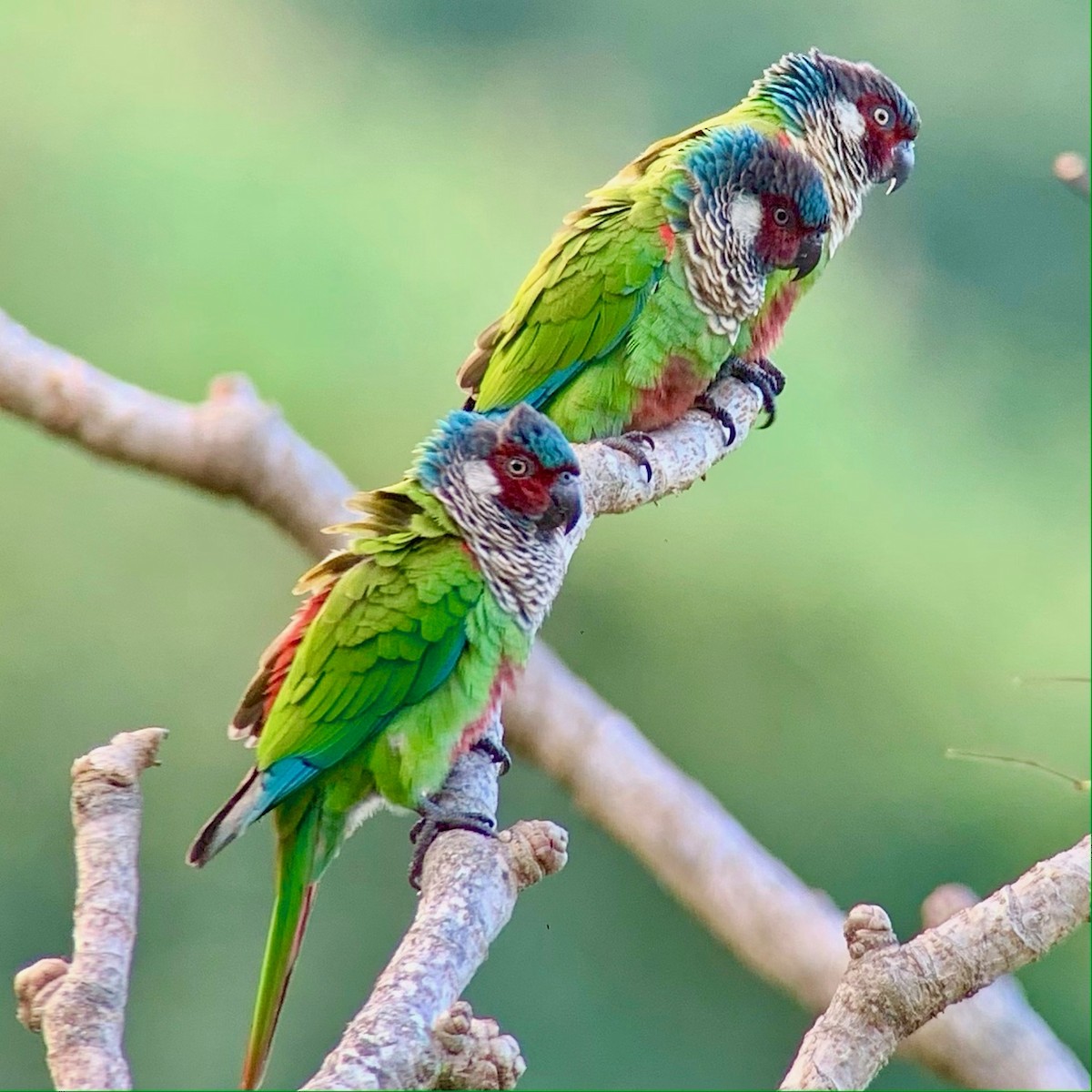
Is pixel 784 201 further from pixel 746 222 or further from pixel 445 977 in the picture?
pixel 445 977

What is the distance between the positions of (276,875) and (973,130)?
220cm

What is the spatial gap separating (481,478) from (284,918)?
57 cm

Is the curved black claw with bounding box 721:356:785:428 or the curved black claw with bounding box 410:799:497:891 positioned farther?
the curved black claw with bounding box 721:356:785:428

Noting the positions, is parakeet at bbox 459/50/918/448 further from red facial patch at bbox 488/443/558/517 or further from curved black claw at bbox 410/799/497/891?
curved black claw at bbox 410/799/497/891

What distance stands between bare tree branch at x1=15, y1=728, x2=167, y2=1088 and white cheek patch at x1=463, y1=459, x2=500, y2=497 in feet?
1.54

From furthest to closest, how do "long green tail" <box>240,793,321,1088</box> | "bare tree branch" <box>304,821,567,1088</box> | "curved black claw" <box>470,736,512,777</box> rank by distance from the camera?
1. "curved black claw" <box>470,736,512,777</box>
2. "long green tail" <box>240,793,321,1088</box>
3. "bare tree branch" <box>304,821,567,1088</box>

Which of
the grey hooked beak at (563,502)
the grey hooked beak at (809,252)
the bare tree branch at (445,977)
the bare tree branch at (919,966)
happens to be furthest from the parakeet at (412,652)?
the grey hooked beak at (809,252)

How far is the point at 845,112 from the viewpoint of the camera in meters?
2.23

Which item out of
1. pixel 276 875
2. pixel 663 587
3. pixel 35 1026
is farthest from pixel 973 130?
pixel 35 1026

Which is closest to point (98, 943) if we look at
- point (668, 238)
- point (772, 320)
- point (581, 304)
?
point (581, 304)

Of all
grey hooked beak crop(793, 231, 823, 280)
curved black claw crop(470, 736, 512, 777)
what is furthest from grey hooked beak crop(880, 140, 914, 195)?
curved black claw crop(470, 736, 512, 777)

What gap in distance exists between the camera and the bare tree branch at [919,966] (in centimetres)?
133

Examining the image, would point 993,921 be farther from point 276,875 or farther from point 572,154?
point 572,154

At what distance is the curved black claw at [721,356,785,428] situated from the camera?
221cm
